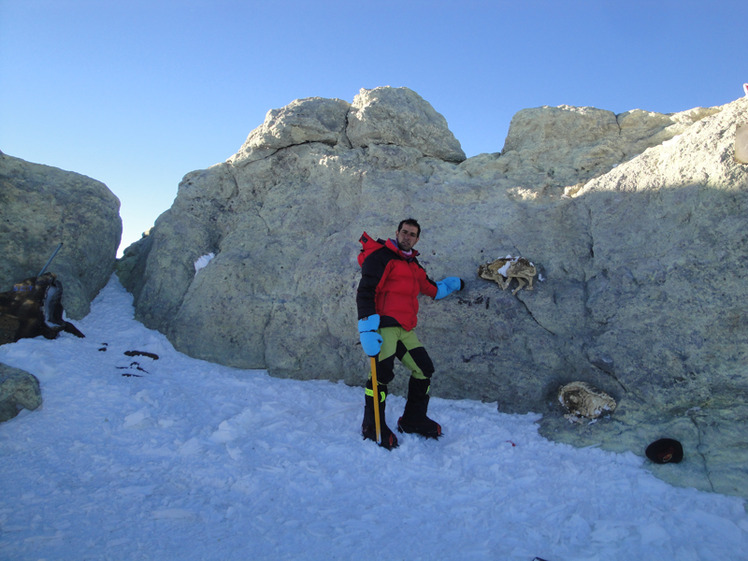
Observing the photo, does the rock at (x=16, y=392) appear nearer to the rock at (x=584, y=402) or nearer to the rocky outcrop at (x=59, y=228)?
the rocky outcrop at (x=59, y=228)

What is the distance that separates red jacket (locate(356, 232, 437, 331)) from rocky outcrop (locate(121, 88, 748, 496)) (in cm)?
94

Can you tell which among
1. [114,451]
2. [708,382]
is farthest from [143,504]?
[708,382]

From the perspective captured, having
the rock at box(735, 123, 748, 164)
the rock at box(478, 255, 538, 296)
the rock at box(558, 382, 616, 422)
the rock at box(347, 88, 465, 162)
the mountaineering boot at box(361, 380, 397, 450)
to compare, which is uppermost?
the rock at box(347, 88, 465, 162)

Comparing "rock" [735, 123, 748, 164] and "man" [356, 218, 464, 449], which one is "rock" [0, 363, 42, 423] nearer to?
"man" [356, 218, 464, 449]

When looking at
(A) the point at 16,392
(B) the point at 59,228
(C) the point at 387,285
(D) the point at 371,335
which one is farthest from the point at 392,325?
(B) the point at 59,228

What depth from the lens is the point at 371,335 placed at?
4629mm

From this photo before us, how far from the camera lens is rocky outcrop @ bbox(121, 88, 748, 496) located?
14.5 feet

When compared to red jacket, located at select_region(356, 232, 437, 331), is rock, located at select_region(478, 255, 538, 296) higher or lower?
higher

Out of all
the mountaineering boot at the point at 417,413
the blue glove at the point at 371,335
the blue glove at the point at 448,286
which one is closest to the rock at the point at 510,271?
the blue glove at the point at 448,286

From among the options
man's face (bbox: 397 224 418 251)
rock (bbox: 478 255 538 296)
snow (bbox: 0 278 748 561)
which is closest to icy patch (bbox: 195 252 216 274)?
snow (bbox: 0 278 748 561)

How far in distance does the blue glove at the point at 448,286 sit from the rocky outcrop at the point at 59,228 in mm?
5521

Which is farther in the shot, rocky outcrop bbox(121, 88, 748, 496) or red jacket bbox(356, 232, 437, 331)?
red jacket bbox(356, 232, 437, 331)

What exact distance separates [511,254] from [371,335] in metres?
2.47

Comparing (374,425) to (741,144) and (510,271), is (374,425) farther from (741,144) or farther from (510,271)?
(741,144)
